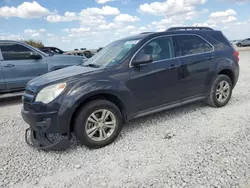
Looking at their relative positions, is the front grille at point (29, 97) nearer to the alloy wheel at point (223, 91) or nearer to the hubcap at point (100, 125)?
the hubcap at point (100, 125)

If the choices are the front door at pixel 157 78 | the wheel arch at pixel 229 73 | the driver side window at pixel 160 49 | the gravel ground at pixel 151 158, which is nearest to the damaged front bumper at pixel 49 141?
the gravel ground at pixel 151 158

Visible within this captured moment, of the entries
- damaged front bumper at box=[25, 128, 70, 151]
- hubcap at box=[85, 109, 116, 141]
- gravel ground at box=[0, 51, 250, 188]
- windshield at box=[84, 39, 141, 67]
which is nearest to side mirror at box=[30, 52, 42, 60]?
gravel ground at box=[0, 51, 250, 188]

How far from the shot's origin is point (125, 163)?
2.96 meters

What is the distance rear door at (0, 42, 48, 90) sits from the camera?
6391 millimetres

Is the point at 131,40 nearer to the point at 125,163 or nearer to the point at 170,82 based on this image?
the point at 170,82

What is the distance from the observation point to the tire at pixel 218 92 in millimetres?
4699

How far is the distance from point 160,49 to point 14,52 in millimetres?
4613

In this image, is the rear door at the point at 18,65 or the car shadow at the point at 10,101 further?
the car shadow at the point at 10,101

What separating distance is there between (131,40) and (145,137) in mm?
1775

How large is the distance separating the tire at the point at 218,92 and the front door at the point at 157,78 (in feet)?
3.19

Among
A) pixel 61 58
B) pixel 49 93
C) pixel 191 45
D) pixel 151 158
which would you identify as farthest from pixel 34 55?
pixel 151 158

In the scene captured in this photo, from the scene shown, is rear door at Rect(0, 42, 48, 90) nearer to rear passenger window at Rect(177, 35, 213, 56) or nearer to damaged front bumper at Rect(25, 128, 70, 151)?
damaged front bumper at Rect(25, 128, 70, 151)

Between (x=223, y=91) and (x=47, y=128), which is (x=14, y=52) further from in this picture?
(x=223, y=91)

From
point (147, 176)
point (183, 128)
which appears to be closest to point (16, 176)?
point (147, 176)
